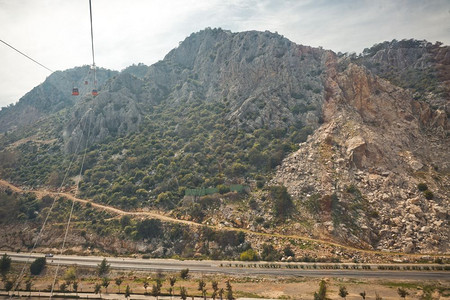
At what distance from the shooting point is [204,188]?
71.8m

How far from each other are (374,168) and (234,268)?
142ft

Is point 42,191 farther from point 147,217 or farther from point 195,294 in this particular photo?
point 195,294

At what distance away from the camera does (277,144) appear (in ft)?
273

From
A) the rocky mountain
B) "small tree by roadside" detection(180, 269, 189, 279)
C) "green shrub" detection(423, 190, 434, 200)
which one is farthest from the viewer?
the rocky mountain

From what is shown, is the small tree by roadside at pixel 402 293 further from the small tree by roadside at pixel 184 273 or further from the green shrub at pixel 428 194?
the small tree by roadside at pixel 184 273

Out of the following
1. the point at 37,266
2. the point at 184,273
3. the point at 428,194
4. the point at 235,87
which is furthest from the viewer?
the point at 235,87

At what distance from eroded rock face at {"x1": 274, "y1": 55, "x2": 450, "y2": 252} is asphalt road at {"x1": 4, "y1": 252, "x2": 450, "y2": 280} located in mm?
8682

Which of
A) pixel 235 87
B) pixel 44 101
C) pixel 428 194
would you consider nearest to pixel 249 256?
pixel 428 194

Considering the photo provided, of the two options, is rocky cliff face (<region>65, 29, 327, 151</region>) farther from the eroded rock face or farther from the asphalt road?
the asphalt road

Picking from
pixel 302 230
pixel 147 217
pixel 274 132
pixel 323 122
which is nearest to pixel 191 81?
pixel 274 132

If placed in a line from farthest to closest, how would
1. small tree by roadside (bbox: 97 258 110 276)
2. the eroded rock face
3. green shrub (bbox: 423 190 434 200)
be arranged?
green shrub (bbox: 423 190 434 200), the eroded rock face, small tree by roadside (bbox: 97 258 110 276)

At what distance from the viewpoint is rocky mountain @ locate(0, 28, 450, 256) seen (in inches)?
2270

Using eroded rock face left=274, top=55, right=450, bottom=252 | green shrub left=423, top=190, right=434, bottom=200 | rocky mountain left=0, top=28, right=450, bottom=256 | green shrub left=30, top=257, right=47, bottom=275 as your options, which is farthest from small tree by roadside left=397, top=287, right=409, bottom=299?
green shrub left=30, top=257, right=47, bottom=275

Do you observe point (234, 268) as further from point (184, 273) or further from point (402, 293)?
point (402, 293)
